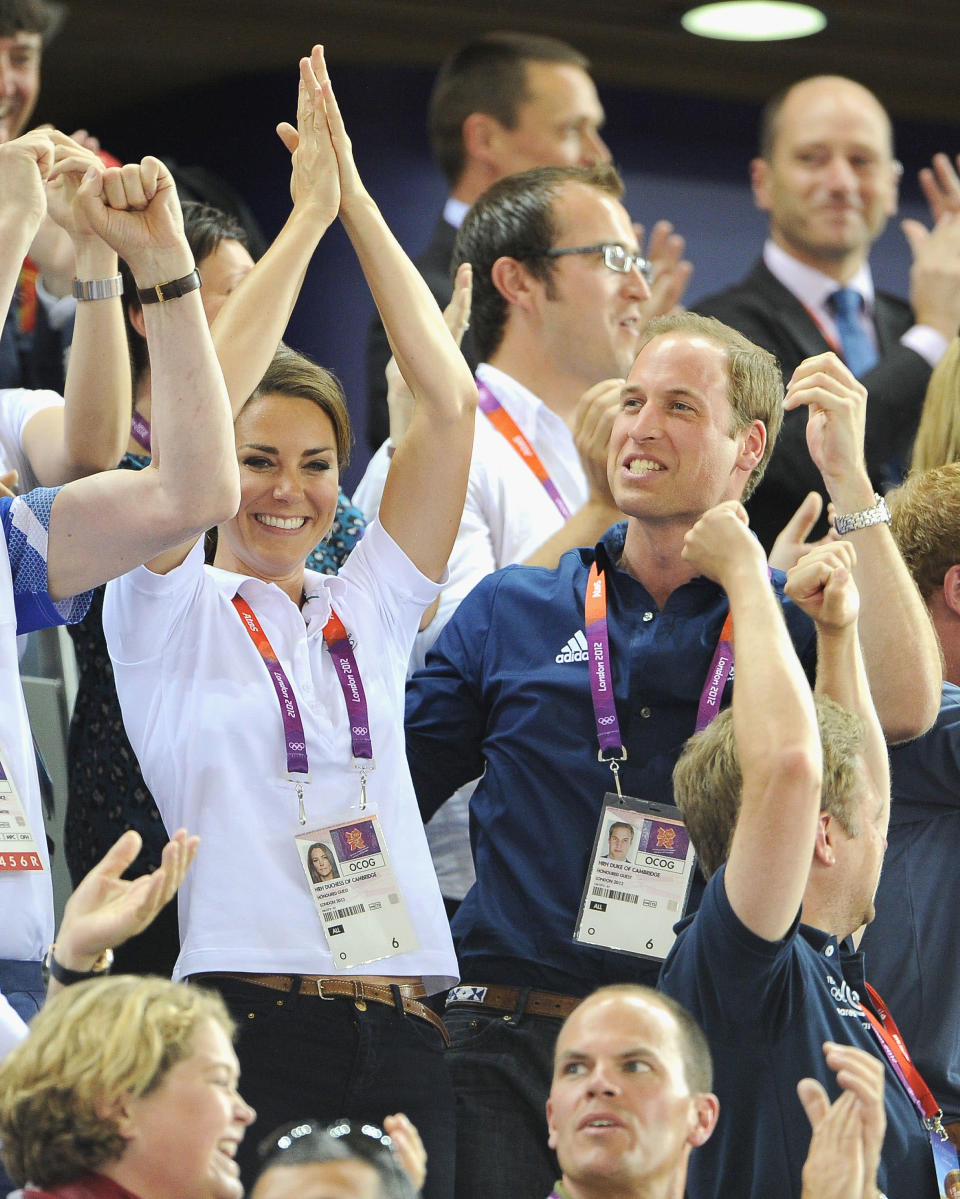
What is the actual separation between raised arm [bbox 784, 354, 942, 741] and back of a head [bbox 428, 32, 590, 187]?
1.96 metres

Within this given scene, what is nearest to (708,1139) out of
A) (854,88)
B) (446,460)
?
(446,460)

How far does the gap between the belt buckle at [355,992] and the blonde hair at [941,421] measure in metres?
1.59

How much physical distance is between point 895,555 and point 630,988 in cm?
95

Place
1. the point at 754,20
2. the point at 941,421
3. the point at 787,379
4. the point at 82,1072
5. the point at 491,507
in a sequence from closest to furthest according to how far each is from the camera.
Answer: the point at 82,1072 < the point at 491,507 < the point at 941,421 < the point at 787,379 < the point at 754,20

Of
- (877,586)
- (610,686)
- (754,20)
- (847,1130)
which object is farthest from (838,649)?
(754,20)

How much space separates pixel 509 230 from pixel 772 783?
192 centimetres

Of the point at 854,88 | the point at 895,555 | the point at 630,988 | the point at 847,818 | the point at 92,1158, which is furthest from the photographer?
the point at 854,88

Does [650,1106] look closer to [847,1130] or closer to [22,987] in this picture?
[847,1130]

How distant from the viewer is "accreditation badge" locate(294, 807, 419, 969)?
2.51 m

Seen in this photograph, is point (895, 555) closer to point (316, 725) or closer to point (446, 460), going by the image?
point (446, 460)

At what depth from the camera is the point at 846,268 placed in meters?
4.83

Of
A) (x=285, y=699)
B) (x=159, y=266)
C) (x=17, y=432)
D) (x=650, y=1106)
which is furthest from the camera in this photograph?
(x=17, y=432)

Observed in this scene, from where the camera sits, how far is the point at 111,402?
2.92 metres

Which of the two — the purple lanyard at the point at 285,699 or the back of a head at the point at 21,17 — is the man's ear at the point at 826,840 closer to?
the purple lanyard at the point at 285,699
